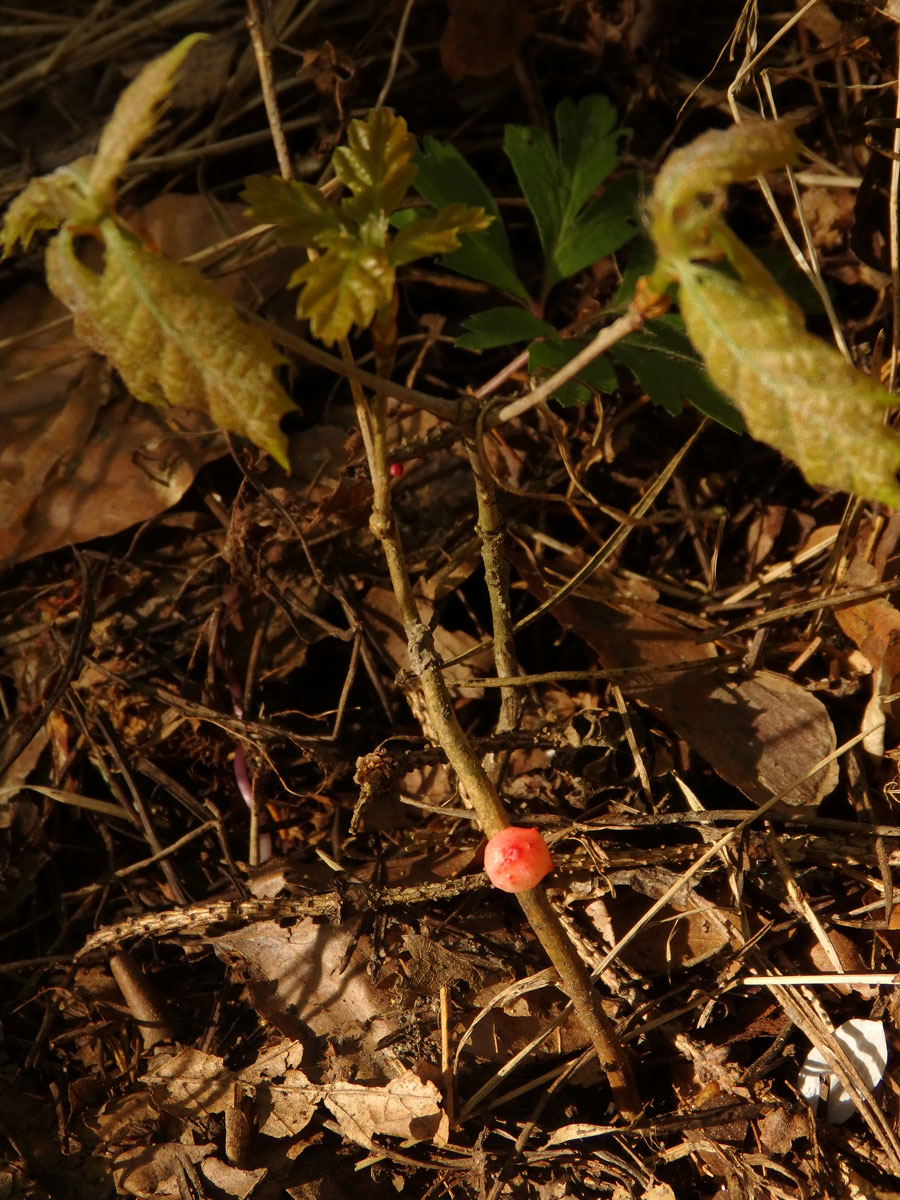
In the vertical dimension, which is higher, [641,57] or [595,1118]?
[641,57]

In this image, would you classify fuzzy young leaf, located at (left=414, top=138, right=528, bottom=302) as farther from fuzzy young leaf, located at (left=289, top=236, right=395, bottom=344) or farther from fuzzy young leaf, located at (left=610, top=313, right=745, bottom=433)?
fuzzy young leaf, located at (left=289, top=236, right=395, bottom=344)

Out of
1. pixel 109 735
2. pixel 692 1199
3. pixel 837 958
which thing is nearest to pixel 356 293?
pixel 109 735

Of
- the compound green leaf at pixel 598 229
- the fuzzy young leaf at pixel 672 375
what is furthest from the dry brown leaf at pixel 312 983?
the compound green leaf at pixel 598 229

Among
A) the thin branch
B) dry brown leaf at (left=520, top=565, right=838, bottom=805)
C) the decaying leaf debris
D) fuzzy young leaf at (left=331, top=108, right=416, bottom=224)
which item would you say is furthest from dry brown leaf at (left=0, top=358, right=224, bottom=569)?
the thin branch

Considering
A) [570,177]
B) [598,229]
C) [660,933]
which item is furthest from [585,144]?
[660,933]

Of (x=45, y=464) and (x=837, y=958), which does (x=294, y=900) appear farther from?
(x=45, y=464)

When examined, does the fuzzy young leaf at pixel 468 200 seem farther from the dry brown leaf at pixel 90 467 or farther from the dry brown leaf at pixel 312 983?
the dry brown leaf at pixel 312 983
